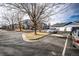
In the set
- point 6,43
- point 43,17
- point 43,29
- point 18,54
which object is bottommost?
point 18,54

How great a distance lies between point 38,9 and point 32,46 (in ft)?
1.85

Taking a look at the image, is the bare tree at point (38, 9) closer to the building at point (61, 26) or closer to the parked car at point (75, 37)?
the building at point (61, 26)

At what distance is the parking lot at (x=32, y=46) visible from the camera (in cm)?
263

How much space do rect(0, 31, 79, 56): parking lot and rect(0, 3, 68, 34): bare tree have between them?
0.86 feet

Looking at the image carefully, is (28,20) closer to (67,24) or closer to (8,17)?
(8,17)

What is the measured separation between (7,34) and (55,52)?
30.4 inches

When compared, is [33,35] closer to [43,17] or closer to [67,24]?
[43,17]

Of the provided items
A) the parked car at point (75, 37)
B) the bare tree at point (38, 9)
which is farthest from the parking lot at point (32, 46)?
the bare tree at point (38, 9)

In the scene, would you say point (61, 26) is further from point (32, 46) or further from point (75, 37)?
point (32, 46)

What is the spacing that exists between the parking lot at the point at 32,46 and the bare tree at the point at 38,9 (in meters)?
0.26

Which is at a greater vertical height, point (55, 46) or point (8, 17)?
point (8, 17)

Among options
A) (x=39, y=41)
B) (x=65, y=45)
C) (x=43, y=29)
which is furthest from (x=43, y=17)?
(x=65, y=45)

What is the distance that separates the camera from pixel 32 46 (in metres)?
2.67

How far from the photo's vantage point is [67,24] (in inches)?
104
